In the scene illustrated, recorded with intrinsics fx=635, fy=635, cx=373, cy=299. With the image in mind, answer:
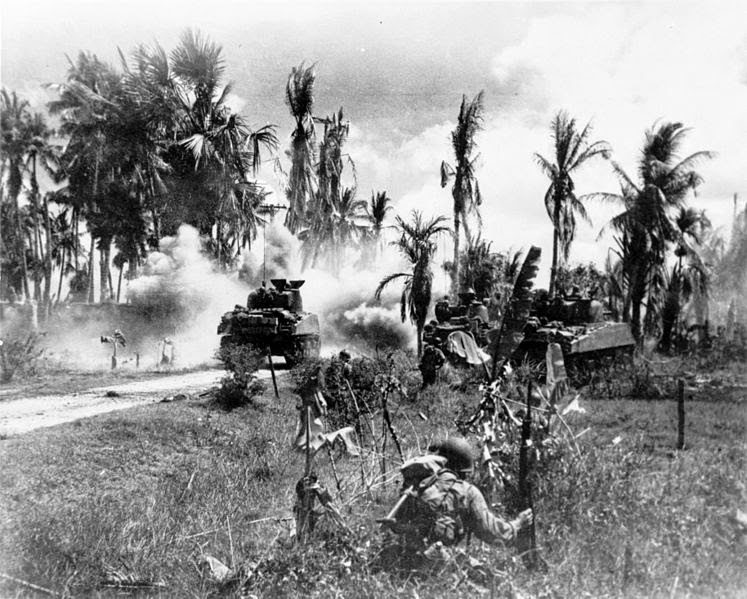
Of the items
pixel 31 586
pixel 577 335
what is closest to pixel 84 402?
pixel 31 586

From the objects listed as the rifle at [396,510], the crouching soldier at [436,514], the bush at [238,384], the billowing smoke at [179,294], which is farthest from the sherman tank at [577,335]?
the billowing smoke at [179,294]

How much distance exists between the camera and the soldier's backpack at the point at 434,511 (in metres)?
3.47

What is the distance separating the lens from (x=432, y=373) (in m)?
11.4

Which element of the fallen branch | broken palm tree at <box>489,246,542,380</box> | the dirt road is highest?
broken palm tree at <box>489,246,542,380</box>

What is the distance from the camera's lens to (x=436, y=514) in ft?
11.4

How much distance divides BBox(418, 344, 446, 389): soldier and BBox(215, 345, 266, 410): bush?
9.55 ft

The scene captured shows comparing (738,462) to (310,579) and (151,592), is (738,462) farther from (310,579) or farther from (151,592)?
(151,592)

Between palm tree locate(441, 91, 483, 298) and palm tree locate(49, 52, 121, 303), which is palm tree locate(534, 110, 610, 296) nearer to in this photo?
palm tree locate(441, 91, 483, 298)

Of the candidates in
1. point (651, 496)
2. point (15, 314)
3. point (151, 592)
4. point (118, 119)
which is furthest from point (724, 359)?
point (15, 314)

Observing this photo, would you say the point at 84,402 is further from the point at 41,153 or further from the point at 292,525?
the point at 41,153

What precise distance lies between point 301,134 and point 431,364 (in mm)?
8668

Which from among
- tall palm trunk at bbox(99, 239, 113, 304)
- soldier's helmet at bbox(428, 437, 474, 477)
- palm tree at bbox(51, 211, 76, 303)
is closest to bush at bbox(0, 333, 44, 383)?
soldier's helmet at bbox(428, 437, 474, 477)

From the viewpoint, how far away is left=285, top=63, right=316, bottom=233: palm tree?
16.3 metres

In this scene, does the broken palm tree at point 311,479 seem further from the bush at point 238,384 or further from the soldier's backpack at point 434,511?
the bush at point 238,384
